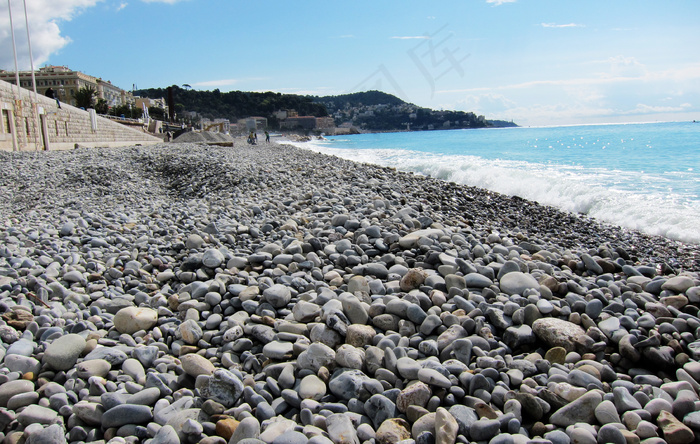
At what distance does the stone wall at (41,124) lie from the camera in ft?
46.1

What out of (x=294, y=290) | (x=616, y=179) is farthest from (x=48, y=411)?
(x=616, y=179)

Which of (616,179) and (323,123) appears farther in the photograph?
(323,123)

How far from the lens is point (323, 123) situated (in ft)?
400

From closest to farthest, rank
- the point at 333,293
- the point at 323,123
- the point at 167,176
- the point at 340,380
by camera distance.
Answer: the point at 340,380
the point at 333,293
the point at 167,176
the point at 323,123

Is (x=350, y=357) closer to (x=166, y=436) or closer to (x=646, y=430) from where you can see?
(x=166, y=436)

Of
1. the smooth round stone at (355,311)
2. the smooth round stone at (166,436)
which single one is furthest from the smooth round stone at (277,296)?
the smooth round stone at (166,436)

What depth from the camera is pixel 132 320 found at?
108 inches

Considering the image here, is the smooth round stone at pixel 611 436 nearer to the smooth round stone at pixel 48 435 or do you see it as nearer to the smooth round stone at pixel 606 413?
the smooth round stone at pixel 606 413

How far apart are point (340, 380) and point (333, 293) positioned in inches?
38.1

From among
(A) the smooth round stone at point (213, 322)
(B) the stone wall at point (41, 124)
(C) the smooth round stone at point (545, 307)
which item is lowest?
(A) the smooth round stone at point (213, 322)

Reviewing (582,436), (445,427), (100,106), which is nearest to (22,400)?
(445,427)

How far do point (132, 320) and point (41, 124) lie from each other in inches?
703

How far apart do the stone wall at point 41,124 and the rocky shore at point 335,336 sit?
1230 centimetres

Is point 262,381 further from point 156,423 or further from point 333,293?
point 333,293
